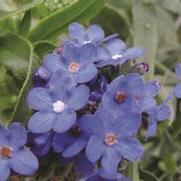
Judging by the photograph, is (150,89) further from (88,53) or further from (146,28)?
(146,28)

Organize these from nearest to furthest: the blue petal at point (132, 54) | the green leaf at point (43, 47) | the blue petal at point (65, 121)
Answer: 1. the blue petal at point (65, 121)
2. the blue petal at point (132, 54)
3. the green leaf at point (43, 47)

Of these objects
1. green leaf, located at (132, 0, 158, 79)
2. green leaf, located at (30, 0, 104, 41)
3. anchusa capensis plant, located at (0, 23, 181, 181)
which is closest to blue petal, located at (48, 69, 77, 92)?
anchusa capensis plant, located at (0, 23, 181, 181)

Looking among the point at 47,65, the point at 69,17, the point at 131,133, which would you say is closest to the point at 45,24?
the point at 69,17

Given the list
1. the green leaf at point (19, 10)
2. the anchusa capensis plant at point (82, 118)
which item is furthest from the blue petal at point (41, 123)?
the green leaf at point (19, 10)

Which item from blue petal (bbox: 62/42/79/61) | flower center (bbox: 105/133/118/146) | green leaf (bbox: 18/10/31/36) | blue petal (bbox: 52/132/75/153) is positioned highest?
blue petal (bbox: 62/42/79/61)

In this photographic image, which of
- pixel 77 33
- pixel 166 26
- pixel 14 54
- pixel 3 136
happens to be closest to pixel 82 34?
pixel 77 33

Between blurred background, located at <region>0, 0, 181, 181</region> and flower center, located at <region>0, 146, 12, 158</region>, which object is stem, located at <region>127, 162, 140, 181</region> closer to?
blurred background, located at <region>0, 0, 181, 181</region>

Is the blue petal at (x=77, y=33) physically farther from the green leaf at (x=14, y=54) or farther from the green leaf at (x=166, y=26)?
the green leaf at (x=166, y=26)
